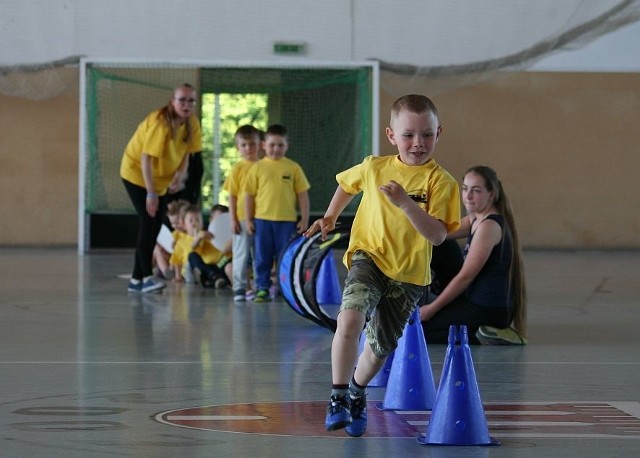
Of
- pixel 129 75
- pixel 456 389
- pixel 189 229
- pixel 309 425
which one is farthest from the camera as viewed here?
pixel 129 75

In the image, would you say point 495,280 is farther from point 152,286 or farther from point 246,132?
point 152,286

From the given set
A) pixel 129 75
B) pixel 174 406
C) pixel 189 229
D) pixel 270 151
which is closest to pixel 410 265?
pixel 174 406

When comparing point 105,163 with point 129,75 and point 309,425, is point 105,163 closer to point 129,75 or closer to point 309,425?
point 129,75

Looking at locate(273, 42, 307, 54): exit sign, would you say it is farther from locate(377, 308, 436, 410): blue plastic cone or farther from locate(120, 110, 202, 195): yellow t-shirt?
locate(377, 308, 436, 410): blue plastic cone

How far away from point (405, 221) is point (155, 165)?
243 inches

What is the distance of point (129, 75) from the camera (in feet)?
56.8

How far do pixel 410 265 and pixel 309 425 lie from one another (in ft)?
2.45

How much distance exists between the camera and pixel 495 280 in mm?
7168

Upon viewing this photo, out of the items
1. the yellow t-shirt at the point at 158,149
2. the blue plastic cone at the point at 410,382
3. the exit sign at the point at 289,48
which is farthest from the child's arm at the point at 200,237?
the blue plastic cone at the point at 410,382

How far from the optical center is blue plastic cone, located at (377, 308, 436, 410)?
5.05m

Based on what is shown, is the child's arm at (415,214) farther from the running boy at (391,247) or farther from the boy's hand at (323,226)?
the boy's hand at (323,226)

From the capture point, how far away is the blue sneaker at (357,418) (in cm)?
438

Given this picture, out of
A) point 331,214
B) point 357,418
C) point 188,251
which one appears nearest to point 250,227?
point 188,251

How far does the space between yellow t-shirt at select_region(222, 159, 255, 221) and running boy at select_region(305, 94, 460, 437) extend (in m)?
5.64
